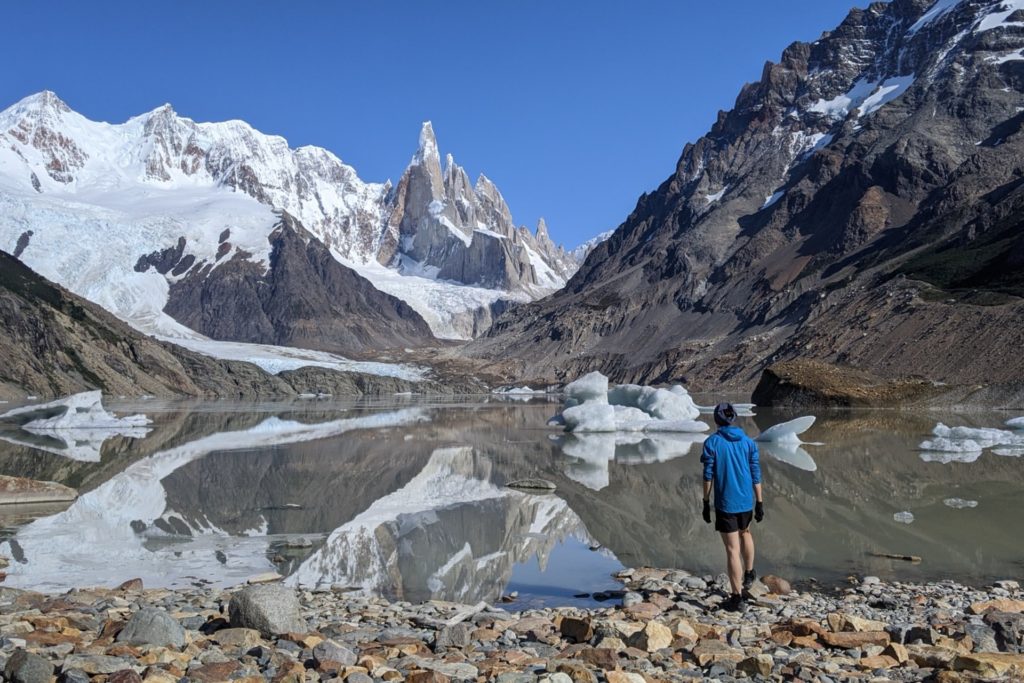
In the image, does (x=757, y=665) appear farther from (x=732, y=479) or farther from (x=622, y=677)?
(x=732, y=479)

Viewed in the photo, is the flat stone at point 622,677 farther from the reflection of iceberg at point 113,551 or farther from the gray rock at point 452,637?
the reflection of iceberg at point 113,551

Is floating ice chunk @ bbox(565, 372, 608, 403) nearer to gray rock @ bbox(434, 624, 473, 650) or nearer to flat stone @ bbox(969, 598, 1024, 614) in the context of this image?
flat stone @ bbox(969, 598, 1024, 614)

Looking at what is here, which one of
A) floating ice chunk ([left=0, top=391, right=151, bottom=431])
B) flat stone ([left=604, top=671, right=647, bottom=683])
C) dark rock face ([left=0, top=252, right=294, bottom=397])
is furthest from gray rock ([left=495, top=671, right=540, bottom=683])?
dark rock face ([left=0, top=252, right=294, bottom=397])

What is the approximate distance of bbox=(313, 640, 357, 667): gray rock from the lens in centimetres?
612

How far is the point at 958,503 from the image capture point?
15602mm

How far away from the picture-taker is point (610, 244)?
7776 inches

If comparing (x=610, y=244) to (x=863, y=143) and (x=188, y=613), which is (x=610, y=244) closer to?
(x=863, y=143)

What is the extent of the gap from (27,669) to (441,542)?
25.1ft

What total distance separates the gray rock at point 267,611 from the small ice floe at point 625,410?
29.3 m

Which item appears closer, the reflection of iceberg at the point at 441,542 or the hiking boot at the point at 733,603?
the hiking boot at the point at 733,603

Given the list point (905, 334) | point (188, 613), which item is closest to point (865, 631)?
point (188, 613)

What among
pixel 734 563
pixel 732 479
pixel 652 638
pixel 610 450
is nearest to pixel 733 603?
pixel 734 563

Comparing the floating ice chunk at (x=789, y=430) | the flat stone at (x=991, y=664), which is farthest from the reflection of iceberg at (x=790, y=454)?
the flat stone at (x=991, y=664)

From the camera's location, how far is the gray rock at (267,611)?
7104 millimetres
